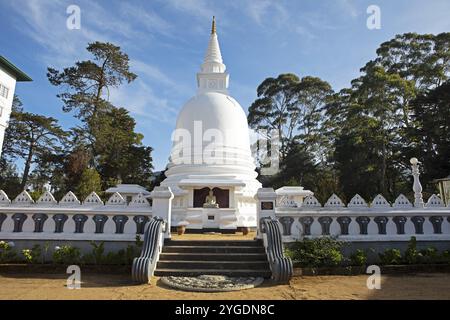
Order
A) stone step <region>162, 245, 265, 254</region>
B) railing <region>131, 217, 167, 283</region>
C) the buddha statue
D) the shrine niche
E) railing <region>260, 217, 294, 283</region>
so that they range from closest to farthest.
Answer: railing <region>131, 217, 167, 283</region> → railing <region>260, 217, 294, 283</region> → stone step <region>162, 245, 265, 254</region> → the buddha statue → the shrine niche

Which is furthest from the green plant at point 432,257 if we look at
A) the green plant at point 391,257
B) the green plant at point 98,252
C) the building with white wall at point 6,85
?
the building with white wall at point 6,85

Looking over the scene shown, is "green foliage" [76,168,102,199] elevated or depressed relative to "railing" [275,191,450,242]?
elevated

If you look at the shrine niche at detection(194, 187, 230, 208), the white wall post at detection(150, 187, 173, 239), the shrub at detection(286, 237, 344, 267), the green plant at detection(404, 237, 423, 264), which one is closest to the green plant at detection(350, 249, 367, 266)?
the shrub at detection(286, 237, 344, 267)

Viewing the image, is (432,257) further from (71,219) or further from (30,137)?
(30,137)

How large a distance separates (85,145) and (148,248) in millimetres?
28599

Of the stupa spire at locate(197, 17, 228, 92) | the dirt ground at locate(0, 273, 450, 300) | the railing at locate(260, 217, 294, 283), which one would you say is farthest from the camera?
the stupa spire at locate(197, 17, 228, 92)

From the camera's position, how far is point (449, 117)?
84.6 ft

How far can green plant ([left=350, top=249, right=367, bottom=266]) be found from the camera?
29.3ft

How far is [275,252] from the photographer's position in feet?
27.0

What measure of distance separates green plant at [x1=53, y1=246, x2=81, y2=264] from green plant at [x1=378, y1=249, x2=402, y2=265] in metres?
9.16

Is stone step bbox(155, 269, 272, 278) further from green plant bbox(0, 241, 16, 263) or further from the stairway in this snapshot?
green plant bbox(0, 241, 16, 263)

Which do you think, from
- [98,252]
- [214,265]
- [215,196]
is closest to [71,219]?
[98,252]

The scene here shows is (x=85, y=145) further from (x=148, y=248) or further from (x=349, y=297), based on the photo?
(x=349, y=297)

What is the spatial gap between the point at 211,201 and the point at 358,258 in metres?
10.1
